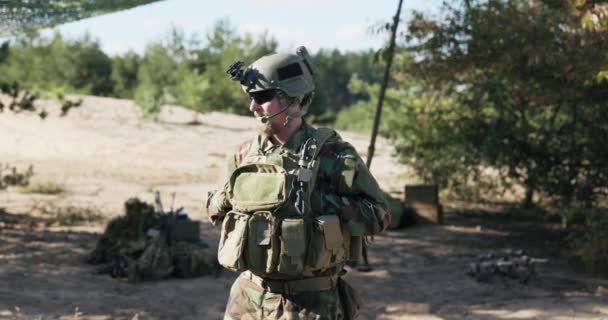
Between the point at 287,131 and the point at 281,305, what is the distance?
72 cm

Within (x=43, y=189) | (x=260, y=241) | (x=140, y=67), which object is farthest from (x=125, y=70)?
(x=260, y=241)

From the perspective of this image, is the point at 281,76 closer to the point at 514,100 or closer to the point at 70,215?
the point at 514,100

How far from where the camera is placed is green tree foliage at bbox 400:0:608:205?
27.3 feet

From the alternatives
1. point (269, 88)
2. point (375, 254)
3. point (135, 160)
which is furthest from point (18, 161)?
point (269, 88)

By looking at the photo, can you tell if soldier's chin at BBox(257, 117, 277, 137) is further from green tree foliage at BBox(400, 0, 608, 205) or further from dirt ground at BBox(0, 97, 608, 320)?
green tree foliage at BBox(400, 0, 608, 205)

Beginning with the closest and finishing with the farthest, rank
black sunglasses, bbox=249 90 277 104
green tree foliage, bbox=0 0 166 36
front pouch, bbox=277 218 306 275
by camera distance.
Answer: front pouch, bbox=277 218 306 275
black sunglasses, bbox=249 90 277 104
green tree foliage, bbox=0 0 166 36

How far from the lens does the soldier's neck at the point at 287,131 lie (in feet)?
10.7

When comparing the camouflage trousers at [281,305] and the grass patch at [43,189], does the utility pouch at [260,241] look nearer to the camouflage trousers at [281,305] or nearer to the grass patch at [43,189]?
the camouflage trousers at [281,305]

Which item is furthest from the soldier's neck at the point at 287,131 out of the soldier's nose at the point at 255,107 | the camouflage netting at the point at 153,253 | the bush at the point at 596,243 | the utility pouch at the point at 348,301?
the bush at the point at 596,243

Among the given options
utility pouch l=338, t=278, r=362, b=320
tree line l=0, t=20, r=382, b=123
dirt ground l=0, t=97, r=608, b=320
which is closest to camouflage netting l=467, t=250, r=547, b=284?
dirt ground l=0, t=97, r=608, b=320

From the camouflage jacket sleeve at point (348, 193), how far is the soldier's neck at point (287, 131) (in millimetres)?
155

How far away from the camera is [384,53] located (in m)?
8.41

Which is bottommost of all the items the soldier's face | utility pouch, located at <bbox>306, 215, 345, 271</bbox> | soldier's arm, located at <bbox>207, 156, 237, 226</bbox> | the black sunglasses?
utility pouch, located at <bbox>306, 215, 345, 271</bbox>

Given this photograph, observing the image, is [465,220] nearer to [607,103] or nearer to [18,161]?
[607,103]
